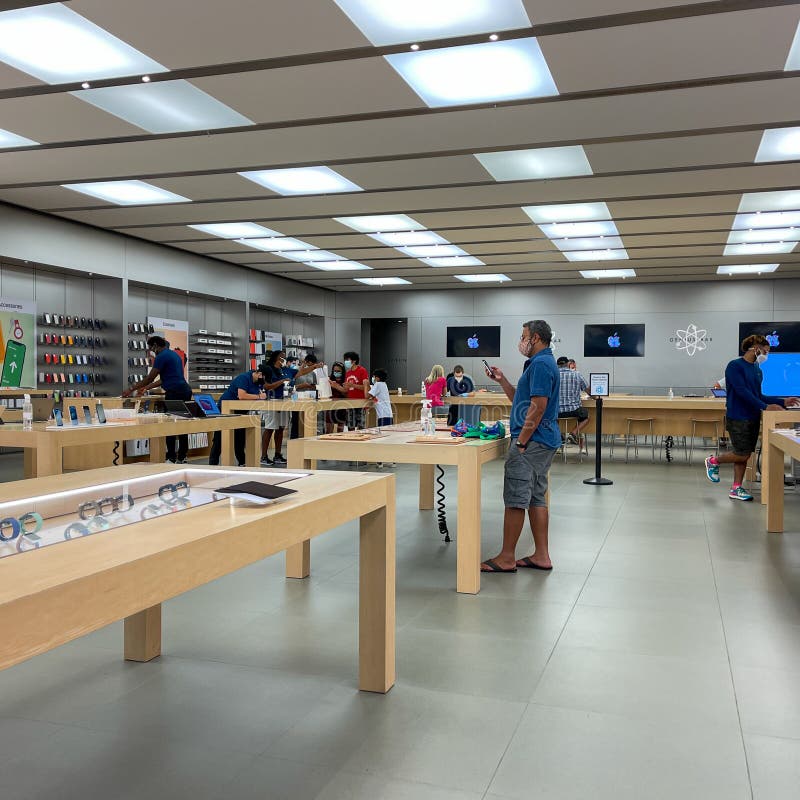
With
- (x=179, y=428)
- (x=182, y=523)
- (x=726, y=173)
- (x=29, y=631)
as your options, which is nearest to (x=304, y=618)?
(x=182, y=523)

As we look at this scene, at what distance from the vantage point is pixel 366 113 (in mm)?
6250

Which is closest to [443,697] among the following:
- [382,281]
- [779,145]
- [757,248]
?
[779,145]

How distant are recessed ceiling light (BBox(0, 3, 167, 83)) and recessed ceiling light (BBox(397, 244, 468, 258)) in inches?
296

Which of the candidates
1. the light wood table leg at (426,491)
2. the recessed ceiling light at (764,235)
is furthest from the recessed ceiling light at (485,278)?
the light wood table leg at (426,491)

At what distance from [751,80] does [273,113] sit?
3.68m

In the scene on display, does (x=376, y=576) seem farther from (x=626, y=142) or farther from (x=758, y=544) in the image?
(x=626, y=142)

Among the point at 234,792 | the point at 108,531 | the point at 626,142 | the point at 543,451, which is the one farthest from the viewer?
the point at 626,142

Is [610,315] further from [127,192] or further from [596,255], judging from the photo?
[127,192]

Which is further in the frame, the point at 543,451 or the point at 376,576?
the point at 543,451

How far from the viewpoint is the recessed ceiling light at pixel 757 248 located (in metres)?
12.0

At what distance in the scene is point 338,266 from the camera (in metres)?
14.7

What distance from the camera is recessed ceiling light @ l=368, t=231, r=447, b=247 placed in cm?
1145

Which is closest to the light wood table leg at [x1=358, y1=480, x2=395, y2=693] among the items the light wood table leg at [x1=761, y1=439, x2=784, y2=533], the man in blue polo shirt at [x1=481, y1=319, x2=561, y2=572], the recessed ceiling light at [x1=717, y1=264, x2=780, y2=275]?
the man in blue polo shirt at [x1=481, y1=319, x2=561, y2=572]

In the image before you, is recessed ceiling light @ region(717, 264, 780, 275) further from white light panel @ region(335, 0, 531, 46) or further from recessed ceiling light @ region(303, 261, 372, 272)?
white light panel @ region(335, 0, 531, 46)
